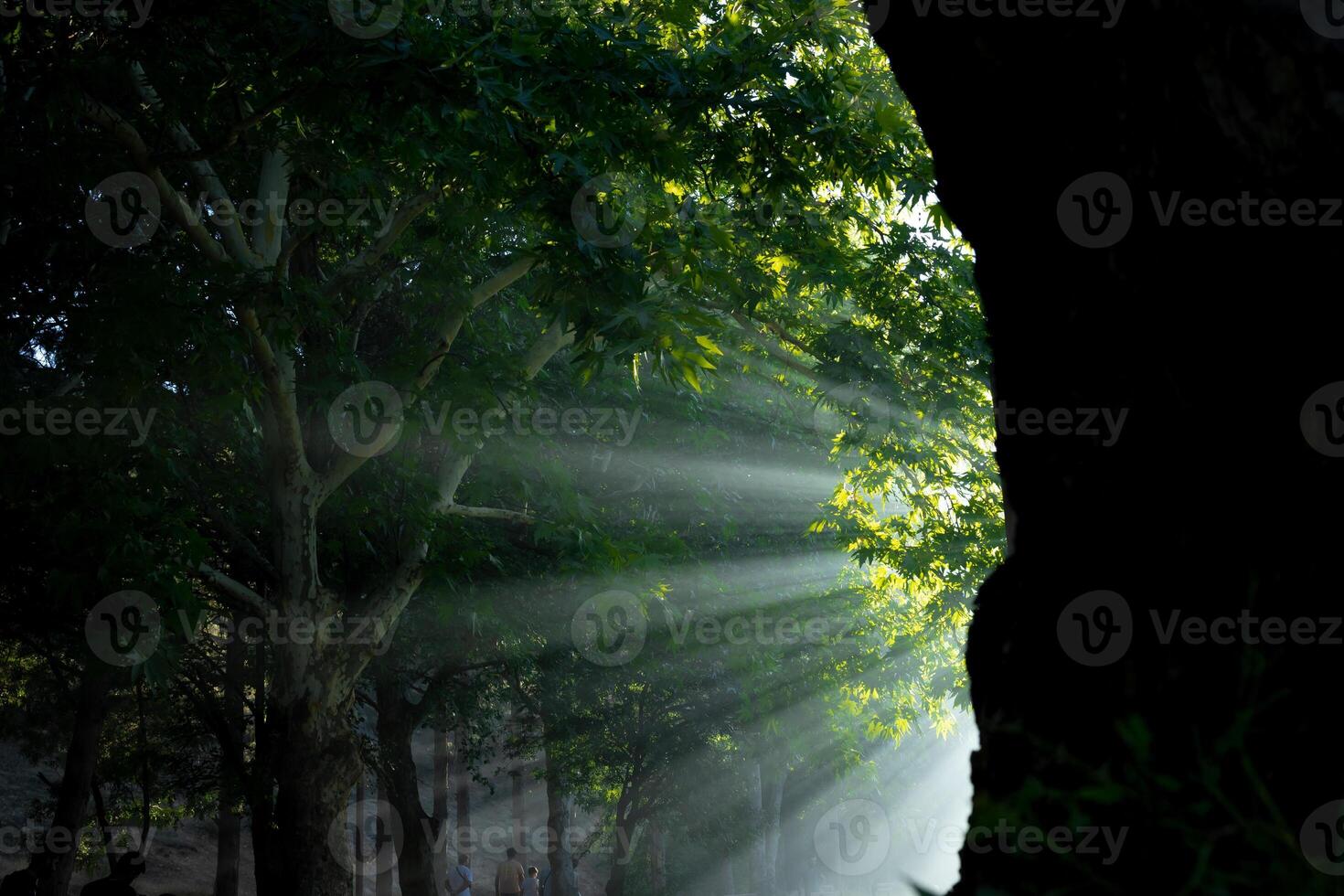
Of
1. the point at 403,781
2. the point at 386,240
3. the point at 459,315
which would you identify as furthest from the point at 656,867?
the point at 386,240

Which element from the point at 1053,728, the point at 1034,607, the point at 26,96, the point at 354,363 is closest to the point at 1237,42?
the point at 1034,607

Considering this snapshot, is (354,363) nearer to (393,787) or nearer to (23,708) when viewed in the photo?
(393,787)

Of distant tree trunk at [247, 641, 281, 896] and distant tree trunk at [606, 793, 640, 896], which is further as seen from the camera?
distant tree trunk at [606, 793, 640, 896]

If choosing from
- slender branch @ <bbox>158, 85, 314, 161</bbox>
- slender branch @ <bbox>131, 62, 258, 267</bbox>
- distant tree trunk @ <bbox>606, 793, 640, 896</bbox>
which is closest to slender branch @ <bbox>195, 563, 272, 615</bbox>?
slender branch @ <bbox>131, 62, 258, 267</bbox>

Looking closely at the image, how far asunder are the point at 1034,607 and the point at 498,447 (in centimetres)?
1266

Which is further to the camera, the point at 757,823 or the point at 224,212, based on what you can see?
the point at 757,823

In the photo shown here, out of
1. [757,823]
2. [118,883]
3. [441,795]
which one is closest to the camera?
[118,883]

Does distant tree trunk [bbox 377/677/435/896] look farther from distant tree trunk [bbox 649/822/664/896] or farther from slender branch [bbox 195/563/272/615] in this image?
distant tree trunk [bbox 649/822/664/896]

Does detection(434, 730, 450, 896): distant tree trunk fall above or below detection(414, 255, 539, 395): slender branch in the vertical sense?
below

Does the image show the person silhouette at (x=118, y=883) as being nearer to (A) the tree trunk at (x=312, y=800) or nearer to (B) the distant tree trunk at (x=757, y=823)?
(A) the tree trunk at (x=312, y=800)

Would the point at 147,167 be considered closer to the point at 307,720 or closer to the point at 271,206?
the point at 271,206

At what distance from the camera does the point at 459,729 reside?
2584cm

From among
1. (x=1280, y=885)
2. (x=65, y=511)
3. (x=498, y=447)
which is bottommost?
(x=1280, y=885)

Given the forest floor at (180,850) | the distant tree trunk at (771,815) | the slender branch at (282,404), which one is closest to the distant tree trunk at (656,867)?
the distant tree trunk at (771,815)
